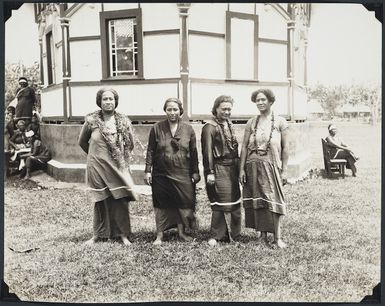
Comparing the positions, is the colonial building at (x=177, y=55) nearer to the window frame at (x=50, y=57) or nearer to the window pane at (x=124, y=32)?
the window pane at (x=124, y=32)

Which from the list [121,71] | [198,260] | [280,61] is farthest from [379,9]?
[198,260]

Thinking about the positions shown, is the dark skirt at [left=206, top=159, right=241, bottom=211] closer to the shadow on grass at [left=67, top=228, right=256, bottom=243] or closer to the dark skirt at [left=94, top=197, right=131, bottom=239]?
the shadow on grass at [left=67, top=228, right=256, bottom=243]

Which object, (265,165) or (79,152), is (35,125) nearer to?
(79,152)

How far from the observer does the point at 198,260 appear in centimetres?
482

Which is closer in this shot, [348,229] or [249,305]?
[249,305]

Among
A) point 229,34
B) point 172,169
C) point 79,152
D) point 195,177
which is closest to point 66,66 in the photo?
point 79,152

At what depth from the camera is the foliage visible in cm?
493

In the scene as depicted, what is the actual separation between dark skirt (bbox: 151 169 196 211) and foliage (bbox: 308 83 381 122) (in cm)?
179

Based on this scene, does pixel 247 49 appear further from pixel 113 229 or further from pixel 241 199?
pixel 113 229

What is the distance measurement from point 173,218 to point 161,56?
1.90 m

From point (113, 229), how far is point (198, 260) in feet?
3.37

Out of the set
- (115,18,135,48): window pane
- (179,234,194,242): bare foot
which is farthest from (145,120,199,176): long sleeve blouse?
(115,18,135,48): window pane

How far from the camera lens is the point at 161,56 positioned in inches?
211

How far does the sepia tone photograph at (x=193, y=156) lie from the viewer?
15.8ft
